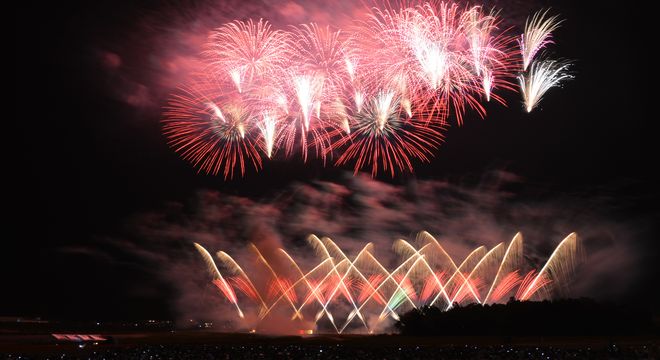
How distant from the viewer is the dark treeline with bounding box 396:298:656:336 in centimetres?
7012

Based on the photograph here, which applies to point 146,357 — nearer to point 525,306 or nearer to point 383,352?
point 383,352

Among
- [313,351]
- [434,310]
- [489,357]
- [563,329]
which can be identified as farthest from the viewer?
[434,310]

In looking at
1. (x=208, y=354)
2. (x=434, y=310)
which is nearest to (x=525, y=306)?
(x=434, y=310)

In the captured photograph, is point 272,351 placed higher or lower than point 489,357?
lower

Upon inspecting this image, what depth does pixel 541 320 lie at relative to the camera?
70.5 metres

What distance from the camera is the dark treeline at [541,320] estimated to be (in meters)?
70.1

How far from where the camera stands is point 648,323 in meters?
73.3

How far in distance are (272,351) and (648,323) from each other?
46.5 metres

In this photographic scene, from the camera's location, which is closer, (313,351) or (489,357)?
(489,357)

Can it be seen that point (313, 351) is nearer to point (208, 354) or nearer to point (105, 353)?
point (208, 354)

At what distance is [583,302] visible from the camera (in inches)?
2913

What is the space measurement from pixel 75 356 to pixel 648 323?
60948 millimetres

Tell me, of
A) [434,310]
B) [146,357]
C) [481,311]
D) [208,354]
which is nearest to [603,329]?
[481,311]

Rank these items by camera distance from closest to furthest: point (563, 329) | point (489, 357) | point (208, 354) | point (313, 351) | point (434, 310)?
point (489, 357) < point (208, 354) < point (313, 351) < point (563, 329) < point (434, 310)
